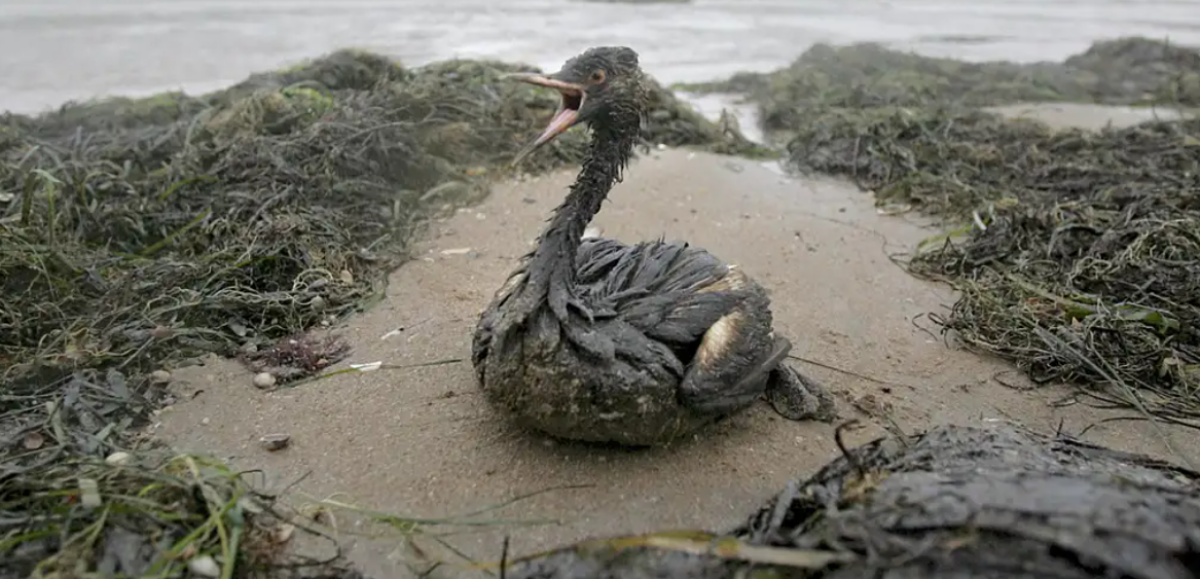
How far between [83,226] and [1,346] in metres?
1.38

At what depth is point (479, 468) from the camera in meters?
3.29

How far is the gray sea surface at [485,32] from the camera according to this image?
432 inches

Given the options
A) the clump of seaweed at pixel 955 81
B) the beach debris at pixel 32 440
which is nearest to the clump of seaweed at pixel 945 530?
the beach debris at pixel 32 440

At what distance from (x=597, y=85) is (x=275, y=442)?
195 centimetres

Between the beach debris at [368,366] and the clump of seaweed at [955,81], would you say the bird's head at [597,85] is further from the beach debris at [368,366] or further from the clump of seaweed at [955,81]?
the clump of seaweed at [955,81]

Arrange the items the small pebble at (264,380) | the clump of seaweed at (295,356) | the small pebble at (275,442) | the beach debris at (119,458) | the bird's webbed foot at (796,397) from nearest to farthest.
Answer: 1. the beach debris at (119,458)
2. the small pebble at (275,442)
3. the bird's webbed foot at (796,397)
4. the small pebble at (264,380)
5. the clump of seaweed at (295,356)

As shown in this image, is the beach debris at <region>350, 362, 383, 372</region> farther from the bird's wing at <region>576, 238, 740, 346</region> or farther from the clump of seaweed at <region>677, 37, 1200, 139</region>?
the clump of seaweed at <region>677, 37, 1200, 139</region>

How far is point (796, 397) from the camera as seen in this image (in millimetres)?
3723

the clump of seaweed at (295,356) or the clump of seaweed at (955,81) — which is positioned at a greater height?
the clump of seaweed at (955,81)

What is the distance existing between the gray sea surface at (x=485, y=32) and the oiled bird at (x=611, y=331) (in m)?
7.97

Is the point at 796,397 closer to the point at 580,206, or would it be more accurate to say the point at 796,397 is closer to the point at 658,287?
the point at 658,287

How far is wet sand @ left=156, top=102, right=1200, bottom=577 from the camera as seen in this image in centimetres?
314

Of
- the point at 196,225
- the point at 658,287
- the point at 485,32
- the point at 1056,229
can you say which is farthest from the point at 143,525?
the point at 485,32

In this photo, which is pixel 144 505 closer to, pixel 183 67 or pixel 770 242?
pixel 770 242
